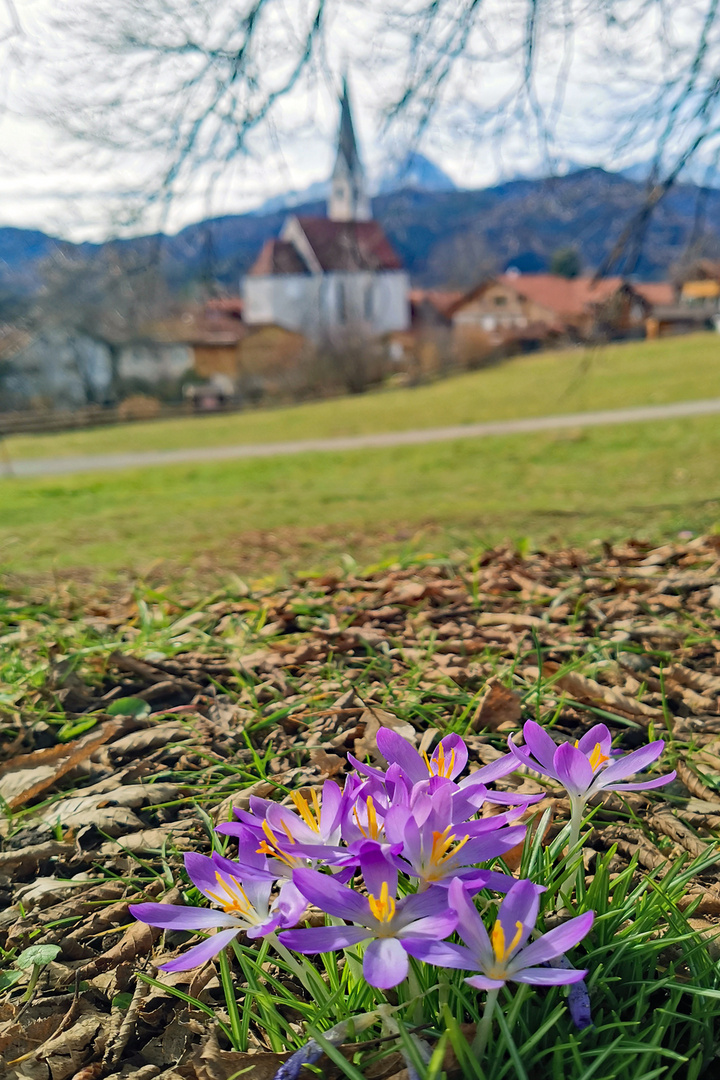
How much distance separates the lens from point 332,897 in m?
0.92

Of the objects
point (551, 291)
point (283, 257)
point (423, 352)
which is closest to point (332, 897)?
point (423, 352)

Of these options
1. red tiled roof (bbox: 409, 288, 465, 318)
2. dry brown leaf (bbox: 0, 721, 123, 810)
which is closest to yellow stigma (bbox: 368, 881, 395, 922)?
dry brown leaf (bbox: 0, 721, 123, 810)

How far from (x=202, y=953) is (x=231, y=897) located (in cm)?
9

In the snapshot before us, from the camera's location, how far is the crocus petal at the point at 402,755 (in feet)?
3.67

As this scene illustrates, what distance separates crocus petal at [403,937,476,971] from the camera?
2.82 ft

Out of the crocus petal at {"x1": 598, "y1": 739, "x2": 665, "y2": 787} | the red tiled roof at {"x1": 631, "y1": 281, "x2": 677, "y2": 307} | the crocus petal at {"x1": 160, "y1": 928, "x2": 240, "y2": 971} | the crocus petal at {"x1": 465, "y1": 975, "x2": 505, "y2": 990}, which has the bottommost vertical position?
the crocus petal at {"x1": 160, "y1": 928, "x2": 240, "y2": 971}

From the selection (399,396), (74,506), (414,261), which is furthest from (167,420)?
(414,261)

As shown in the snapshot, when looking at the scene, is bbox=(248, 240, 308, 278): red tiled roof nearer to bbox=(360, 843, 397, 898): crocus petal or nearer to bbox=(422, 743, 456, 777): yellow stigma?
bbox=(422, 743, 456, 777): yellow stigma

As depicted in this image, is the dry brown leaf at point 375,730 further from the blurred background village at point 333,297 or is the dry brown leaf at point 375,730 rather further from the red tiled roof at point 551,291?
the red tiled roof at point 551,291

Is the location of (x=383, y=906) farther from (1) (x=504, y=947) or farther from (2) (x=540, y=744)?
(2) (x=540, y=744)

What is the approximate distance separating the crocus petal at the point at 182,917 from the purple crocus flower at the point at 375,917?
14cm

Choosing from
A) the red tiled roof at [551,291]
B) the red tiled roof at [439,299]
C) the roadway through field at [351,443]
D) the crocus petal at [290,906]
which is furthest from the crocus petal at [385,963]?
the red tiled roof at [439,299]

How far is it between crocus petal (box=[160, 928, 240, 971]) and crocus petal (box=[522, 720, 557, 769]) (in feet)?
1.46

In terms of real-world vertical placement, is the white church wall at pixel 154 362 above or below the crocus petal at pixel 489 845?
below
